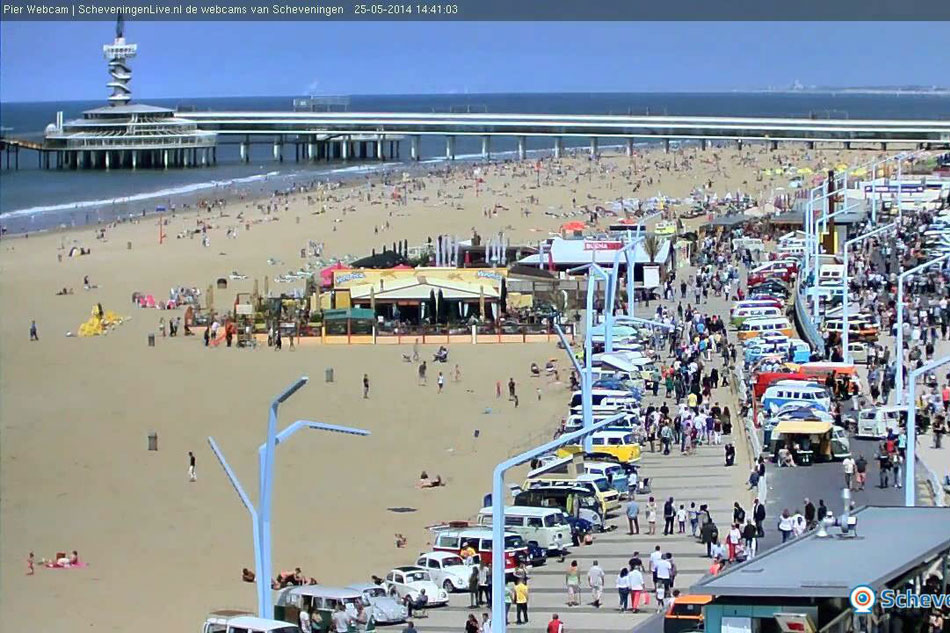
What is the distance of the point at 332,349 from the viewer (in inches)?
1324

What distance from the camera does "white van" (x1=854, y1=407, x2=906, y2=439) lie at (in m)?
22.2

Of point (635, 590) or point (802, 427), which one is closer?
point (635, 590)

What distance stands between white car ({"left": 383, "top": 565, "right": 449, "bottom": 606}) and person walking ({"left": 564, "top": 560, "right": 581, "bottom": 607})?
1.07 m

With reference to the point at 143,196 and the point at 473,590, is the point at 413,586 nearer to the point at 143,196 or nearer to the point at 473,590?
the point at 473,590

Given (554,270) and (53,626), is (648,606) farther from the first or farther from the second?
(554,270)

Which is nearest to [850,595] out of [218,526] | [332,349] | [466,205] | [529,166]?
[218,526]

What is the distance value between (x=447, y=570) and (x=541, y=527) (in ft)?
4.73

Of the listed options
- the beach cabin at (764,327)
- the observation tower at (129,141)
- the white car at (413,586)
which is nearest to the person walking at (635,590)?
the white car at (413,586)

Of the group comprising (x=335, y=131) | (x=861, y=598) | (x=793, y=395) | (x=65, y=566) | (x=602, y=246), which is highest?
(x=335, y=131)

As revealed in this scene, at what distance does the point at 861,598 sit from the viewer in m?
9.27

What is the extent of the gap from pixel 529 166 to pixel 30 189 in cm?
1942

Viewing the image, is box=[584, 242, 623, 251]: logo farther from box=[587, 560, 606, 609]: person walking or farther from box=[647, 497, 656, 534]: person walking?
box=[587, 560, 606, 609]: person walking

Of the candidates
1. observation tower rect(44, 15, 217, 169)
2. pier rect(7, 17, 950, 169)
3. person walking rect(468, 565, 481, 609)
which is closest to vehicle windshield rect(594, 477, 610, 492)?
person walking rect(468, 565, 481, 609)

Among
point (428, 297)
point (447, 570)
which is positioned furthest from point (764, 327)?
point (447, 570)
